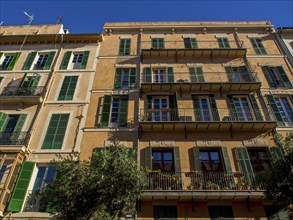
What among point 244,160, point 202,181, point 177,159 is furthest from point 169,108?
point 244,160

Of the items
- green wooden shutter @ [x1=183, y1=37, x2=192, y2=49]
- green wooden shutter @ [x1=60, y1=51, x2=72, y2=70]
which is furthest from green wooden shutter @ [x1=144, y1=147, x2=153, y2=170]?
green wooden shutter @ [x1=183, y1=37, x2=192, y2=49]

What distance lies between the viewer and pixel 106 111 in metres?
18.0

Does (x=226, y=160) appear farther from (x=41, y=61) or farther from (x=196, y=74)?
(x=41, y=61)

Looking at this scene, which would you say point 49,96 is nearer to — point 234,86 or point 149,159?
point 149,159

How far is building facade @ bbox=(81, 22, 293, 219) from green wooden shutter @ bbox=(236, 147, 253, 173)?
2.2 inches

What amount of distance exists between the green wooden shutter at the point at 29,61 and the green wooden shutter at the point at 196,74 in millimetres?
12016

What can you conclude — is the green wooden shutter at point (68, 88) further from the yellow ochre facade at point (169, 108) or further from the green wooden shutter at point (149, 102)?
the green wooden shutter at point (149, 102)

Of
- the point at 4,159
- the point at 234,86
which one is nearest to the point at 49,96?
the point at 4,159

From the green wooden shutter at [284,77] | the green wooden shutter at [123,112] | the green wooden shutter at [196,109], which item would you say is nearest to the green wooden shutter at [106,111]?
the green wooden shutter at [123,112]

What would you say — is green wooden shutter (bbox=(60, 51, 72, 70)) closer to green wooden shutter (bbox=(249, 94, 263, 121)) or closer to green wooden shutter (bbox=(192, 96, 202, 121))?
green wooden shutter (bbox=(192, 96, 202, 121))

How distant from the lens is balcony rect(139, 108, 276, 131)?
16469 mm

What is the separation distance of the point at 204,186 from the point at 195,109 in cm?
530

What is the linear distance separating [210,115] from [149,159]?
16.3ft

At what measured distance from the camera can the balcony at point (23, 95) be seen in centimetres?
1831
